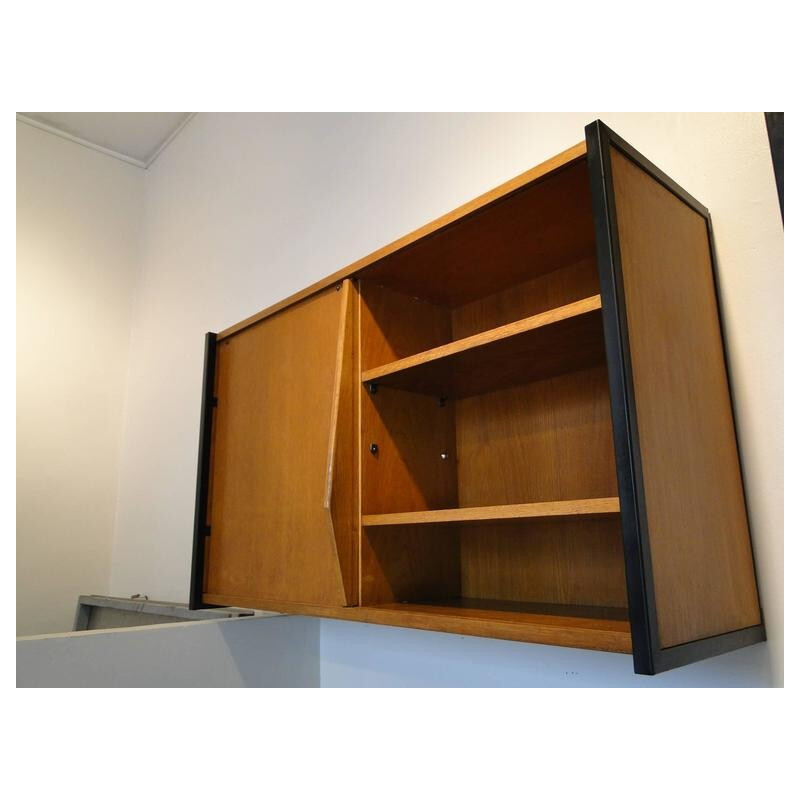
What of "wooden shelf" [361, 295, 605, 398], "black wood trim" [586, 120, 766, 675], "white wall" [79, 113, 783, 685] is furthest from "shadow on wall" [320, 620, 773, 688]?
"wooden shelf" [361, 295, 605, 398]

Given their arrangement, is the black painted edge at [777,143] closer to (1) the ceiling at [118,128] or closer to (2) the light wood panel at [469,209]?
(2) the light wood panel at [469,209]

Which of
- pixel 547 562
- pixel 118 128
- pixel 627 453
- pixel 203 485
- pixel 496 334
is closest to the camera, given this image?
pixel 627 453

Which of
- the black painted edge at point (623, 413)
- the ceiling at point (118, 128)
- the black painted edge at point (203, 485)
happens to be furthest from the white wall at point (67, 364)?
the black painted edge at point (623, 413)

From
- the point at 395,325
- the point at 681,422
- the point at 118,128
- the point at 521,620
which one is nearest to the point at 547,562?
the point at 521,620

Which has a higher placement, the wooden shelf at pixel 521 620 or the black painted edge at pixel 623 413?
the black painted edge at pixel 623 413

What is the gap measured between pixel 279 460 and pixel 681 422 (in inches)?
32.6

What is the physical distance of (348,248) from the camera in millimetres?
1901

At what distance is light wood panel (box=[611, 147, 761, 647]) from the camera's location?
773mm

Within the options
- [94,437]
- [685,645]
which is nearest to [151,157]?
[94,437]

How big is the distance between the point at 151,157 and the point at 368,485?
2826 millimetres

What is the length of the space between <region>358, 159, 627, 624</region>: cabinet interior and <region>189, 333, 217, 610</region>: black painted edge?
0.55 meters

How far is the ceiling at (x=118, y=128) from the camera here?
9.78 feet

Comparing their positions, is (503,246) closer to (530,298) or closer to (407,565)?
(530,298)

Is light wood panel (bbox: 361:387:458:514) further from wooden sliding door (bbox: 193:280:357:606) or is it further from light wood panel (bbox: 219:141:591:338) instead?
light wood panel (bbox: 219:141:591:338)
